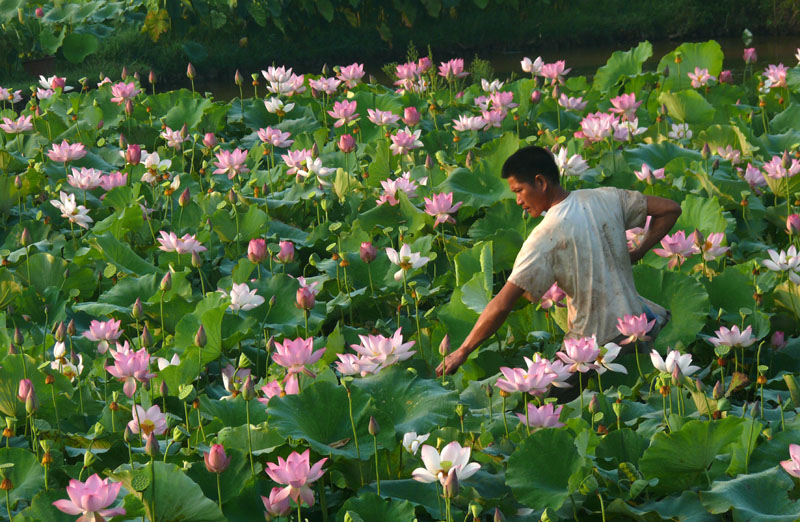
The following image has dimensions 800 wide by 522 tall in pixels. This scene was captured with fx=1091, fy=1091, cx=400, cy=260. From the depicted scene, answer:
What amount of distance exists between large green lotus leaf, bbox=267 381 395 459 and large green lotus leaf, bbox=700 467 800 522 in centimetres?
65

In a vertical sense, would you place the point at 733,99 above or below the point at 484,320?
below

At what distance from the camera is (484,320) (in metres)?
2.79

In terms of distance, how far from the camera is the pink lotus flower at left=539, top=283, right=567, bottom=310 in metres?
3.04

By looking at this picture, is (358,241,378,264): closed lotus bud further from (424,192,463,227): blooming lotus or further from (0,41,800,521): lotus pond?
(424,192,463,227): blooming lotus

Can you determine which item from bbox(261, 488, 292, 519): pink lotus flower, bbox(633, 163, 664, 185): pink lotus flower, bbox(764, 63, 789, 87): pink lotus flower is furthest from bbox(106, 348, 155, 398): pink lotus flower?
bbox(764, 63, 789, 87): pink lotus flower

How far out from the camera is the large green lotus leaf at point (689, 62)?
581 cm

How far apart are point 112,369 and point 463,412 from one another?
2.63ft

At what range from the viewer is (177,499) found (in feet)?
6.66

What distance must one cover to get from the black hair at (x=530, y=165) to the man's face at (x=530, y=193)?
1 centimetres

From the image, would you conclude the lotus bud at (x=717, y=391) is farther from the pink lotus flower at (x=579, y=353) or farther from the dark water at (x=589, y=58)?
the dark water at (x=589, y=58)

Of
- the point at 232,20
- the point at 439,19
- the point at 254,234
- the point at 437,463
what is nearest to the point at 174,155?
the point at 254,234

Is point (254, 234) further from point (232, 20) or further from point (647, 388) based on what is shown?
point (232, 20)

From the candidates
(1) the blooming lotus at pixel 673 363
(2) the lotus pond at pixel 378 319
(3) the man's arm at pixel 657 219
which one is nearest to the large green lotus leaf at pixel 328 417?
(2) the lotus pond at pixel 378 319

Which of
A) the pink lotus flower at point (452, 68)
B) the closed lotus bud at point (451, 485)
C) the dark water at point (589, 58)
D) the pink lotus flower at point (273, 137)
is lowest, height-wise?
the dark water at point (589, 58)
